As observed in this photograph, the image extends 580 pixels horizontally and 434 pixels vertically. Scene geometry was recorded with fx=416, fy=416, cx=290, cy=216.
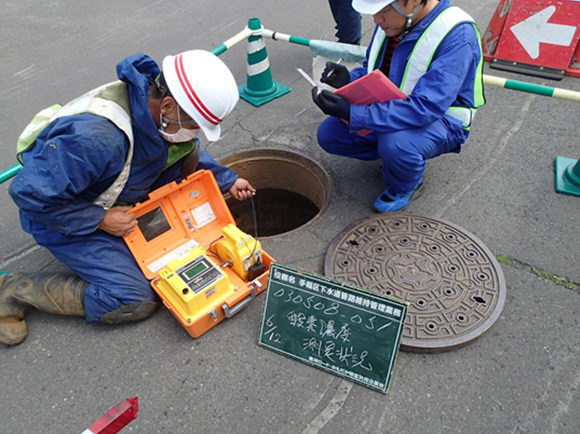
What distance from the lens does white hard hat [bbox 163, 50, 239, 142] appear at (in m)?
2.08

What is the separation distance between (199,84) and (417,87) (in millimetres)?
1325

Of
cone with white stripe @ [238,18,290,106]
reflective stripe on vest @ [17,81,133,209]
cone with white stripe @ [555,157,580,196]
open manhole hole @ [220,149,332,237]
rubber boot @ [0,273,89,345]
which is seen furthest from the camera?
cone with white stripe @ [238,18,290,106]

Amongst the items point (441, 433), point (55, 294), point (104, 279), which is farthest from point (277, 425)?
point (55, 294)

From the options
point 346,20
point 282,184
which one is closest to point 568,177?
point 282,184

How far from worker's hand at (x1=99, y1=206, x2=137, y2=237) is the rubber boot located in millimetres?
355

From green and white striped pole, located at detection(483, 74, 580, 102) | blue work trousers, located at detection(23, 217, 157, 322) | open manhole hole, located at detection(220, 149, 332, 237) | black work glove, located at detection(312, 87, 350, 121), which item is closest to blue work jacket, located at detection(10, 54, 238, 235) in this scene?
blue work trousers, located at detection(23, 217, 157, 322)

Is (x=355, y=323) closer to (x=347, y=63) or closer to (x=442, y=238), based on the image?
(x=442, y=238)

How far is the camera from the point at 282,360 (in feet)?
7.39

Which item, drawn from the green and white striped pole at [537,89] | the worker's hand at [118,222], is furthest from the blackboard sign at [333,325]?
the green and white striped pole at [537,89]

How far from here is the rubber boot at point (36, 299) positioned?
2381 millimetres

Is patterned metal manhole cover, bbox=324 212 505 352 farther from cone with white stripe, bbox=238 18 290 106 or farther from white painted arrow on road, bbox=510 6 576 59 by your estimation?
white painted arrow on road, bbox=510 6 576 59

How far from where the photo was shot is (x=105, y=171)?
2.19 m

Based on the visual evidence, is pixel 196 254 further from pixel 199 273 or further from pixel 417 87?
pixel 417 87

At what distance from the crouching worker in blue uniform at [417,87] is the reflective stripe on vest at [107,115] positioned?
1155 mm
